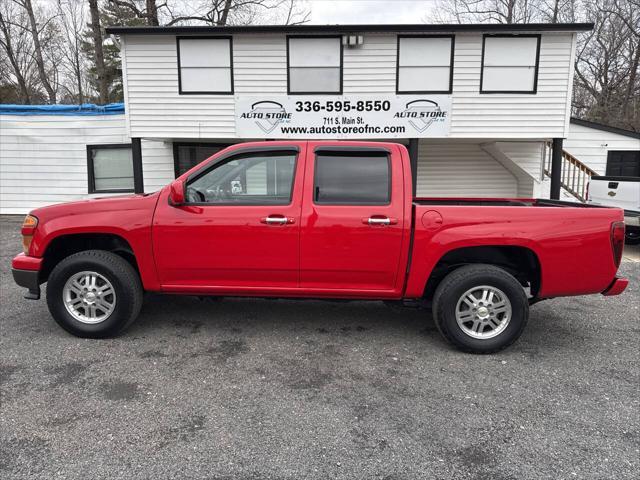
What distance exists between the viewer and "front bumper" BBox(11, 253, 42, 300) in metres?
4.16

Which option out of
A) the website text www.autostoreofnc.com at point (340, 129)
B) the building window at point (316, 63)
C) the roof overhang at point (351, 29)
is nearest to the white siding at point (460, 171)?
the website text www.autostoreofnc.com at point (340, 129)

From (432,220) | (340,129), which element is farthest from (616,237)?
(340,129)

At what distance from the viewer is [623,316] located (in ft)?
16.9

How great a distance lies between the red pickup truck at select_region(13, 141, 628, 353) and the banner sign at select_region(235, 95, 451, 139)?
7.90 meters

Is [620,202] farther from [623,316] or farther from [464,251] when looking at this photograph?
[464,251]

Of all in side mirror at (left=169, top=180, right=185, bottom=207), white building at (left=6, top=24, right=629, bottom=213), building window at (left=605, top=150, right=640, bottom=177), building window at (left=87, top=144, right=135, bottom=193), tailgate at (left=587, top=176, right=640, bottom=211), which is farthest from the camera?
building window at (left=605, top=150, right=640, bottom=177)

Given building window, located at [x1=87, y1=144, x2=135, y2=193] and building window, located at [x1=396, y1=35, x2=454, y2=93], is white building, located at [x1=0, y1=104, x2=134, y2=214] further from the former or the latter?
building window, located at [x1=396, y1=35, x2=454, y2=93]

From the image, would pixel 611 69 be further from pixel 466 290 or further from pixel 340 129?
pixel 466 290

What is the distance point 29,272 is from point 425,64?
1043cm

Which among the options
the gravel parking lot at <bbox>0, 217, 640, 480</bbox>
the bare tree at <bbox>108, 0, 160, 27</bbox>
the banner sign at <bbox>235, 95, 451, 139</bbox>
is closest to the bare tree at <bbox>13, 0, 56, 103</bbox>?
the bare tree at <bbox>108, 0, 160, 27</bbox>

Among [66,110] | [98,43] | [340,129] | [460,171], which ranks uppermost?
[98,43]

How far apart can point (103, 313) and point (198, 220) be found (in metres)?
1.29

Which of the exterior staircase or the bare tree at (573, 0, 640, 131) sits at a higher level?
the bare tree at (573, 0, 640, 131)

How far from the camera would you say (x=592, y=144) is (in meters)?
14.2
